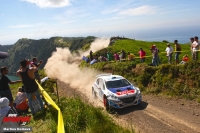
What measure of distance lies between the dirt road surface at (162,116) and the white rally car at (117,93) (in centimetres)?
55

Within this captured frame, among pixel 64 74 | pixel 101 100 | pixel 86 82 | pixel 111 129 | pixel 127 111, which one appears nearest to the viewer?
pixel 111 129

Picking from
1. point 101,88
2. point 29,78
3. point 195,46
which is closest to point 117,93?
point 101,88

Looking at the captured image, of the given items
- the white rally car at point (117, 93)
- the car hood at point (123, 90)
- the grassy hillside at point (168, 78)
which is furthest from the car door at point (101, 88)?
the grassy hillside at point (168, 78)

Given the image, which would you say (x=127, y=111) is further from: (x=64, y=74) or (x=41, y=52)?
(x=41, y=52)

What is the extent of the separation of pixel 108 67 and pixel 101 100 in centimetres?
967

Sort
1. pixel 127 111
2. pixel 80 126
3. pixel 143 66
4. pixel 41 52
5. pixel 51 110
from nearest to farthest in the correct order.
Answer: pixel 80 126 < pixel 51 110 < pixel 127 111 < pixel 143 66 < pixel 41 52

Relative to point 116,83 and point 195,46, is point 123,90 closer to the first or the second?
point 116,83

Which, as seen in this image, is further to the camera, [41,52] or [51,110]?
[41,52]

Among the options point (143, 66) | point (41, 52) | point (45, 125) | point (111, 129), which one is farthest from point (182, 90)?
point (41, 52)

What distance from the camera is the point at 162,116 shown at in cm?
1116

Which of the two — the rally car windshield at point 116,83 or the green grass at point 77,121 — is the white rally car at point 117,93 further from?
the green grass at point 77,121

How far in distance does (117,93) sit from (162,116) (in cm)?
291

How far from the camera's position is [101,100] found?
13.9m

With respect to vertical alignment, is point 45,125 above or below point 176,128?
above
